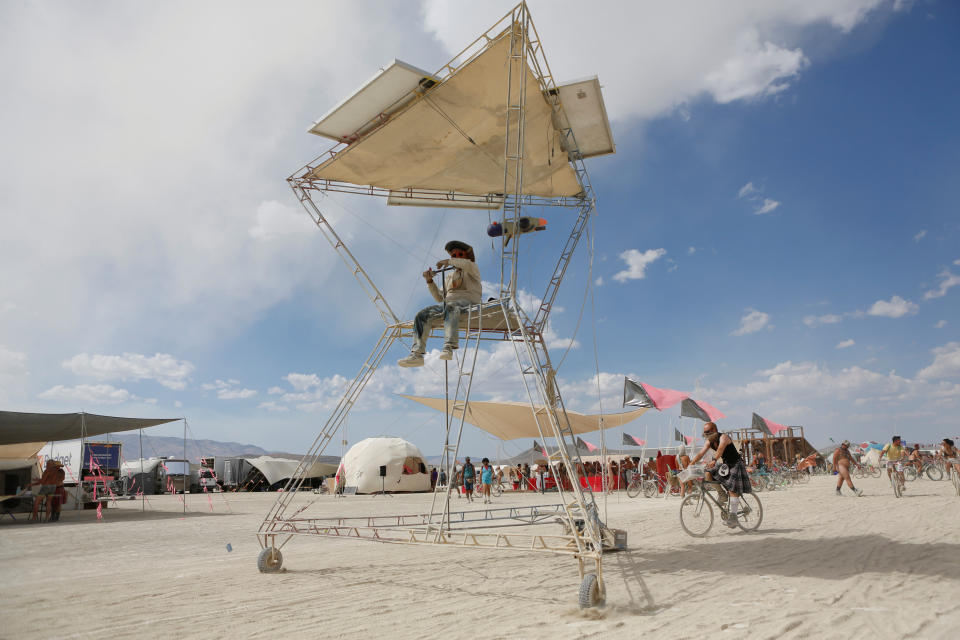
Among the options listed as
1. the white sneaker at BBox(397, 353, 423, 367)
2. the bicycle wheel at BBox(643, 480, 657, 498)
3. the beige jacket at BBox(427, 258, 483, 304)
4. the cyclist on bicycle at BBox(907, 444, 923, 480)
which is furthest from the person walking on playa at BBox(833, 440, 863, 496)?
the white sneaker at BBox(397, 353, 423, 367)

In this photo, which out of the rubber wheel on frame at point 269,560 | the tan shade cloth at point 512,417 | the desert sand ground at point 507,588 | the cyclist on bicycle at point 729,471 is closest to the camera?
the desert sand ground at point 507,588

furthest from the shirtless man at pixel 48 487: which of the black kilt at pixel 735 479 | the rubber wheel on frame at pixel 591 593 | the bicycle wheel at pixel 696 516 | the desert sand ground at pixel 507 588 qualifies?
the black kilt at pixel 735 479

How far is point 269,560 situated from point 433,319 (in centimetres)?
319

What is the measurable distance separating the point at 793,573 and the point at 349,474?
22.5m

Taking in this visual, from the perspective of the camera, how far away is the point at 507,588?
16.9ft

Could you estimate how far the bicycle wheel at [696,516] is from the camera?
804 cm

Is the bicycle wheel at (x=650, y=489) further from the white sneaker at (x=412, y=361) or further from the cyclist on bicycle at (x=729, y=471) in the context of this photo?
the white sneaker at (x=412, y=361)

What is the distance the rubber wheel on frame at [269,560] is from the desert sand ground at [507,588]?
0.38 ft

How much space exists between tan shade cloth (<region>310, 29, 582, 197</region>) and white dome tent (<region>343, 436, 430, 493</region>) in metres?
19.9

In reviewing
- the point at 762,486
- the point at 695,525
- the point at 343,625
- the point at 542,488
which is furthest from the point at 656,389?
the point at 343,625

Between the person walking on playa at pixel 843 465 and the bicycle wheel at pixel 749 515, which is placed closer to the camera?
the bicycle wheel at pixel 749 515

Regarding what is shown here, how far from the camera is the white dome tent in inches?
981

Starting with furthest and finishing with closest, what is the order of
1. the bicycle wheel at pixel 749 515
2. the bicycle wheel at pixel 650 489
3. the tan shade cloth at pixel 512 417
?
1. the tan shade cloth at pixel 512 417
2. the bicycle wheel at pixel 650 489
3. the bicycle wheel at pixel 749 515

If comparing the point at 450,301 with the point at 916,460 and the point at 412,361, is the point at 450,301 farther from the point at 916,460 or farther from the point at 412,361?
the point at 916,460
